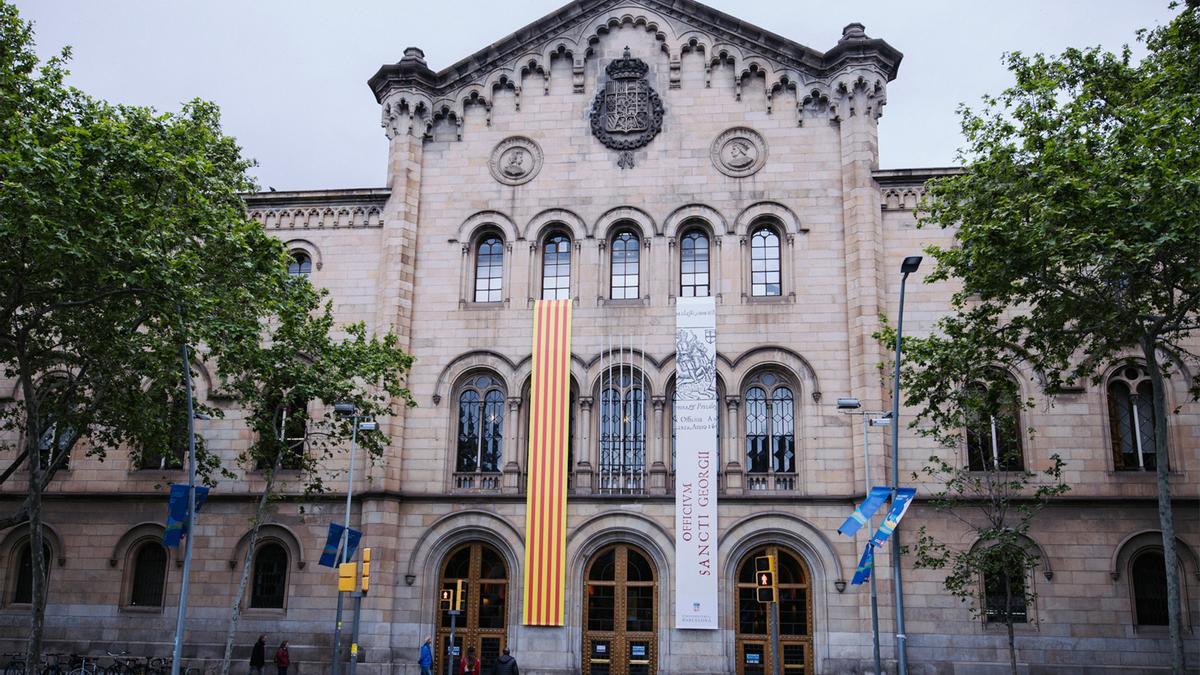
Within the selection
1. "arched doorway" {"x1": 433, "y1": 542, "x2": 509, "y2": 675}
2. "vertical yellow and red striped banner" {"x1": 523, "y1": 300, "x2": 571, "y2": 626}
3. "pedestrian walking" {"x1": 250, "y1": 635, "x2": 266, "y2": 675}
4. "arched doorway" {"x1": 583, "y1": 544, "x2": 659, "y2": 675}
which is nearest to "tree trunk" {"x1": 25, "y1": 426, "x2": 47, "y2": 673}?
"pedestrian walking" {"x1": 250, "y1": 635, "x2": 266, "y2": 675}

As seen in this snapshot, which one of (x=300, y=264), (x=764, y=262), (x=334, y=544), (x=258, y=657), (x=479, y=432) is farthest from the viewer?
(x=300, y=264)

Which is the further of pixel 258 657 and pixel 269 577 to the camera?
pixel 269 577

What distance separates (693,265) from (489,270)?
660cm

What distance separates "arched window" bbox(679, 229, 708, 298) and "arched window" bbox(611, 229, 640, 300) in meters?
1.46

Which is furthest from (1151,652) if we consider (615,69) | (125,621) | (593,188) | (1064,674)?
(125,621)

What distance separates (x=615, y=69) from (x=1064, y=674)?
22.4m

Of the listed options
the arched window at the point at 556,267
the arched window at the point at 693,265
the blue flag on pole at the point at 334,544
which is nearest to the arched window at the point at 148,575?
the blue flag on pole at the point at 334,544

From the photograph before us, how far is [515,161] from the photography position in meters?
33.7

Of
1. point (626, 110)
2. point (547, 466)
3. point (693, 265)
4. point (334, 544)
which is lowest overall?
→ point (334, 544)

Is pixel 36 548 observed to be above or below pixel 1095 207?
below

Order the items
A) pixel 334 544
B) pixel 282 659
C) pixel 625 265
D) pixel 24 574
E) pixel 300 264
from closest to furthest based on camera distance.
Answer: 1. pixel 334 544
2. pixel 282 659
3. pixel 625 265
4. pixel 24 574
5. pixel 300 264

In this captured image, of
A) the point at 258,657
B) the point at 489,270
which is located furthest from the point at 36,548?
the point at 489,270

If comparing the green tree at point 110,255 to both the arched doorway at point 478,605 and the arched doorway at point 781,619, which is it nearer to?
the arched doorway at point 478,605

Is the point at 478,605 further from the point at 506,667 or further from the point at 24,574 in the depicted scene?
the point at 24,574
